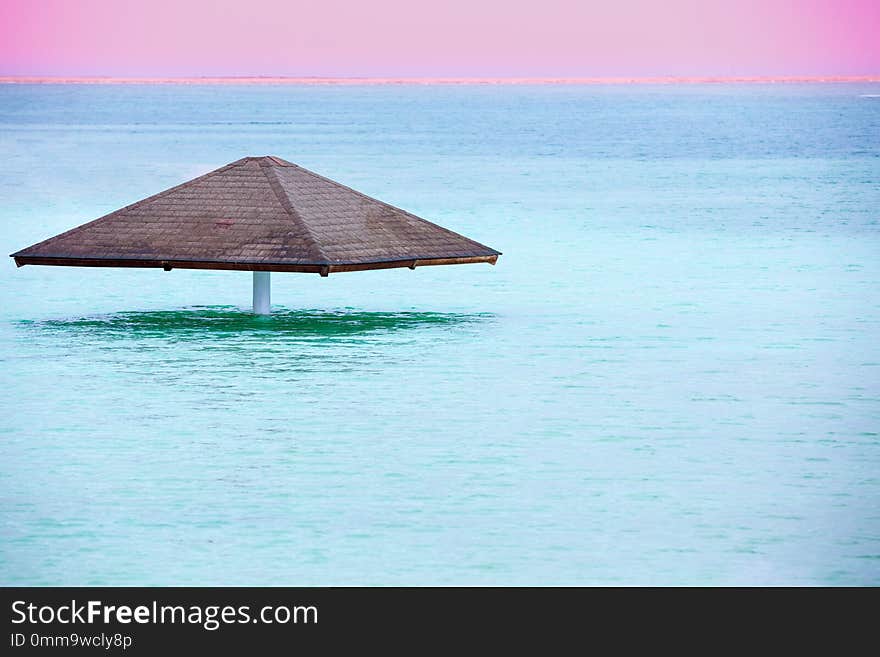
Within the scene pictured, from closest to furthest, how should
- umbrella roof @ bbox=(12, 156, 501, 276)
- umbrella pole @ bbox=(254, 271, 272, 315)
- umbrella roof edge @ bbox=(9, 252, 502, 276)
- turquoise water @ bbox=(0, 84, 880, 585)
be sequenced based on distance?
turquoise water @ bbox=(0, 84, 880, 585), umbrella roof edge @ bbox=(9, 252, 502, 276), umbrella roof @ bbox=(12, 156, 501, 276), umbrella pole @ bbox=(254, 271, 272, 315)

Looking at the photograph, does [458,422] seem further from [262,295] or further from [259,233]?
[262,295]

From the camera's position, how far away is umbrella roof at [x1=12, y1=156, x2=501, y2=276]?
1850 cm

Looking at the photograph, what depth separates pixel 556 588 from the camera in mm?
11156

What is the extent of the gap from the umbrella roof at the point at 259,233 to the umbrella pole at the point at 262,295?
185 cm

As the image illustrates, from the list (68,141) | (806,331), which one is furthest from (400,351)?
(68,141)

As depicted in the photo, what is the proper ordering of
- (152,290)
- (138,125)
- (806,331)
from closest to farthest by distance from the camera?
(806,331) → (152,290) → (138,125)

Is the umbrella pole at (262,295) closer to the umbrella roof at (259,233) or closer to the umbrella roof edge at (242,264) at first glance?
the umbrella roof at (259,233)

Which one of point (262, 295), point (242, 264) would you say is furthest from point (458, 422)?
point (262, 295)

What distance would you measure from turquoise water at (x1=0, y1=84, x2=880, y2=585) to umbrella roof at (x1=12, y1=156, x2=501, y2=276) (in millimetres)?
1010

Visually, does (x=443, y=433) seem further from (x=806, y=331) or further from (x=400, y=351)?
(x=806, y=331)

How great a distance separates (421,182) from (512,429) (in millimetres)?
47862

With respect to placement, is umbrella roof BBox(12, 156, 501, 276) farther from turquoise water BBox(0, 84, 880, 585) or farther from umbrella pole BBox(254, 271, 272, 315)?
umbrella pole BBox(254, 271, 272, 315)

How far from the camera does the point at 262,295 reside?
71.9ft

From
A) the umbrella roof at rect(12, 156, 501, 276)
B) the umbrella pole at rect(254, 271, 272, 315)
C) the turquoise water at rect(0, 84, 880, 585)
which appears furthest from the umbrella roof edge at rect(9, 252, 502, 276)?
the umbrella pole at rect(254, 271, 272, 315)
